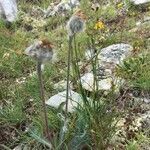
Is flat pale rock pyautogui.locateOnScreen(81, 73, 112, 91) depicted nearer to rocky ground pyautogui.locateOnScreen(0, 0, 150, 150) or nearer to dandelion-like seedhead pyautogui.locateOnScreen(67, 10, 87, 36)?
rocky ground pyautogui.locateOnScreen(0, 0, 150, 150)

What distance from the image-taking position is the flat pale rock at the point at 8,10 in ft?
23.6

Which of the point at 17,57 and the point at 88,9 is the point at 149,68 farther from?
the point at 88,9

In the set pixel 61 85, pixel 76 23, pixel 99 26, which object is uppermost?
pixel 76 23

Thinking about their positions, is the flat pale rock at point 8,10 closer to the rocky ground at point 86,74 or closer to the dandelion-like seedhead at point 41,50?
the rocky ground at point 86,74

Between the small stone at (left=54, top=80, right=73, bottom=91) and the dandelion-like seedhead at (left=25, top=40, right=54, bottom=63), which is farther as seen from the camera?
the small stone at (left=54, top=80, right=73, bottom=91)

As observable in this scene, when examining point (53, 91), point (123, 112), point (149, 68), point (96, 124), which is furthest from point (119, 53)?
point (96, 124)

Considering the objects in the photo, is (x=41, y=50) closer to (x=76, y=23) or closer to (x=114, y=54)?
(x=76, y=23)

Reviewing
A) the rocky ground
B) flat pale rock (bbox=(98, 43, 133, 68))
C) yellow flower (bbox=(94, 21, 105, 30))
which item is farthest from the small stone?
yellow flower (bbox=(94, 21, 105, 30))

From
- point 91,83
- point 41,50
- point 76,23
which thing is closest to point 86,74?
point 91,83

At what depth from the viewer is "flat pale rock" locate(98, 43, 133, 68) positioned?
17.1 ft

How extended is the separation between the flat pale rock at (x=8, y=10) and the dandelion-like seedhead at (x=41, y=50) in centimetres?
443

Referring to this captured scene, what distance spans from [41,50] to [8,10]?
4.70 meters

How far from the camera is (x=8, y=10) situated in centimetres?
730

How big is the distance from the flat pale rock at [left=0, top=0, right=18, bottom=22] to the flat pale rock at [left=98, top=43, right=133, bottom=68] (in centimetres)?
221
